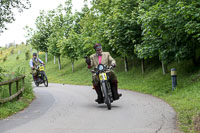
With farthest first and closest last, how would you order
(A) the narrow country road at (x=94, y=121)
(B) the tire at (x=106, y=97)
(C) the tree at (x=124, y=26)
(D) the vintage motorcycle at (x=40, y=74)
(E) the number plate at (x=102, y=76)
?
(C) the tree at (x=124, y=26)
(D) the vintage motorcycle at (x=40, y=74)
(E) the number plate at (x=102, y=76)
(B) the tire at (x=106, y=97)
(A) the narrow country road at (x=94, y=121)

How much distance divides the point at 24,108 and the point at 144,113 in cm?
388

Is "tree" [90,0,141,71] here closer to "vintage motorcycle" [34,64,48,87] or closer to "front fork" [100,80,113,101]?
"vintage motorcycle" [34,64,48,87]

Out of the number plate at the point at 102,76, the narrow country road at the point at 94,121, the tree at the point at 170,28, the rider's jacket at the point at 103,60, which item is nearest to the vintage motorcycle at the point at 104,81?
the number plate at the point at 102,76

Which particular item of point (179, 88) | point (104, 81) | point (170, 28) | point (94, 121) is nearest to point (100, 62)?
point (104, 81)

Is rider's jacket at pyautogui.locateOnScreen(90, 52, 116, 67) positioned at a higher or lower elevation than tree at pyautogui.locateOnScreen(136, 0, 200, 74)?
lower

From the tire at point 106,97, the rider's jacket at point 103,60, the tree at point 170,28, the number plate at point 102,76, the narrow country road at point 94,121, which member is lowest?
the narrow country road at point 94,121

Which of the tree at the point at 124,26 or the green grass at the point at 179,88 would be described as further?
the tree at the point at 124,26

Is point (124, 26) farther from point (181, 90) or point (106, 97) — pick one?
point (106, 97)

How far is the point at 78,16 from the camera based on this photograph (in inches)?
1869

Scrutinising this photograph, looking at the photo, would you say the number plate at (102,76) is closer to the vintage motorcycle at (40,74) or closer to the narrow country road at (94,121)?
the narrow country road at (94,121)

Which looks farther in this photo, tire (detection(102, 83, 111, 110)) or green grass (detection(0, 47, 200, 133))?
tire (detection(102, 83, 111, 110))

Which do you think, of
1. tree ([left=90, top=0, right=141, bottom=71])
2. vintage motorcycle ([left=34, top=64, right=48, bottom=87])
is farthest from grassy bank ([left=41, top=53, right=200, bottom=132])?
vintage motorcycle ([left=34, top=64, right=48, bottom=87])

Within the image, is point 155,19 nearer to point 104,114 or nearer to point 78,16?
point 104,114

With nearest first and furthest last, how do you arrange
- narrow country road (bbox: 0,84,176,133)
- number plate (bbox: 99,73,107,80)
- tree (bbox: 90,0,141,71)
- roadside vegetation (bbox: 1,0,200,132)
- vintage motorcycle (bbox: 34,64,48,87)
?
narrow country road (bbox: 0,84,176,133) < number plate (bbox: 99,73,107,80) < roadside vegetation (bbox: 1,0,200,132) < vintage motorcycle (bbox: 34,64,48,87) < tree (bbox: 90,0,141,71)
